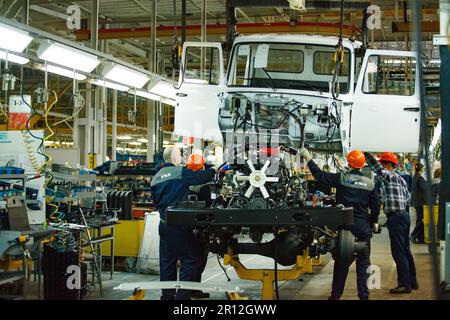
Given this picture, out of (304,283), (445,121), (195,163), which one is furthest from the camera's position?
(304,283)

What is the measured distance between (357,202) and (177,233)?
6.12 feet

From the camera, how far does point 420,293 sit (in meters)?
6.64

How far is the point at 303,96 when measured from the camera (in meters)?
6.29

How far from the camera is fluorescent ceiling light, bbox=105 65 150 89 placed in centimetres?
835

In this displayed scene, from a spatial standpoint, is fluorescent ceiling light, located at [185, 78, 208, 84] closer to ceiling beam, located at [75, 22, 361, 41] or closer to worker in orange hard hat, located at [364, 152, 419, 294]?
worker in orange hard hat, located at [364, 152, 419, 294]

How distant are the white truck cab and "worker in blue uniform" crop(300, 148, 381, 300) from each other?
0.72 m

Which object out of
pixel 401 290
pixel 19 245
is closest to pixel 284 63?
pixel 401 290

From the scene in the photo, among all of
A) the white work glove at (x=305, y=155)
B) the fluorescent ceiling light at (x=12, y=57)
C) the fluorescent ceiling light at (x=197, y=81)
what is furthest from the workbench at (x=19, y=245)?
the white work glove at (x=305, y=155)

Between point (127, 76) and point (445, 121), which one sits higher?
point (127, 76)

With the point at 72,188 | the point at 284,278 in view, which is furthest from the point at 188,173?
the point at 72,188

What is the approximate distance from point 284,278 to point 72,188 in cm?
306

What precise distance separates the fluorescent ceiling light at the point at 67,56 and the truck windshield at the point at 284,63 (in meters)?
1.96

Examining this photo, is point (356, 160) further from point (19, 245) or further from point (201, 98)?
point (19, 245)
